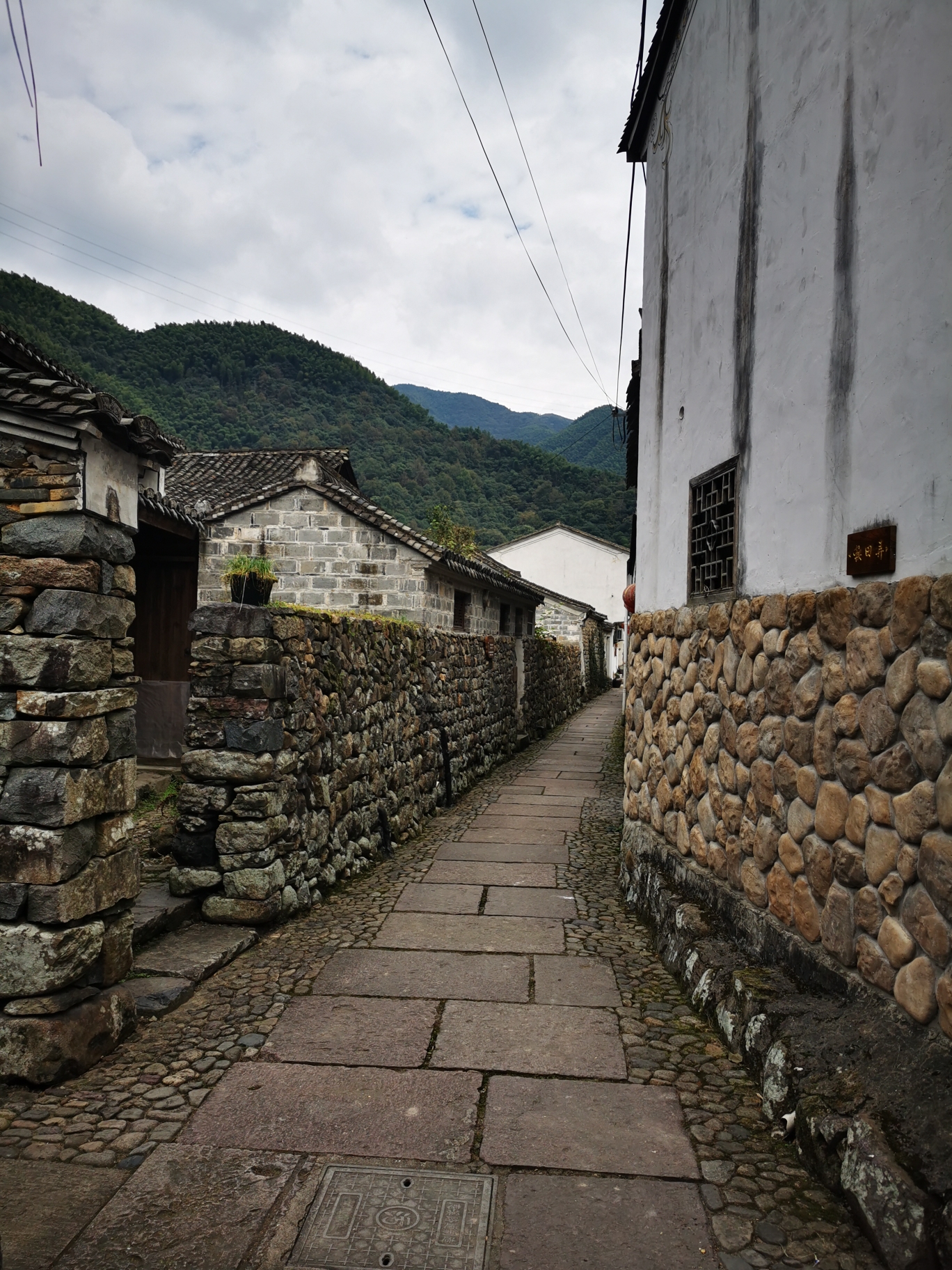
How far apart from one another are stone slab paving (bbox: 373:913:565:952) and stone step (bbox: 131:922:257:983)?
788mm

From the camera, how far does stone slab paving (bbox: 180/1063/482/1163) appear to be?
2820 millimetres

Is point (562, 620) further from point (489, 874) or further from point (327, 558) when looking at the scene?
point (489, 874)

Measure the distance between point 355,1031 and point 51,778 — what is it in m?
1.70

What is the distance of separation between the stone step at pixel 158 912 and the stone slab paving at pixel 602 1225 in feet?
8.41

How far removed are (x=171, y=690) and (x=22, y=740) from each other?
7633mm

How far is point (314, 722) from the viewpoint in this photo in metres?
5.59

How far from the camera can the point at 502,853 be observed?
7.22 m

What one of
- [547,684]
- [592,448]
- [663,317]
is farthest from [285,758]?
[592,448]

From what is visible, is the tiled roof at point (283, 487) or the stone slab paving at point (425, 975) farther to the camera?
the tiled roof at point (283, 487)

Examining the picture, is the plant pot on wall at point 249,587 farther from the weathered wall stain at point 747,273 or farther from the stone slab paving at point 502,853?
the weathered wall stain at point 747,273

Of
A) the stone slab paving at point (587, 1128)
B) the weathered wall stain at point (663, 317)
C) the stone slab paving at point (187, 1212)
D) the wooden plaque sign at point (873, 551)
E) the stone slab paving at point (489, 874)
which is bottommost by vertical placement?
the stone slab paving at point (489, 874)

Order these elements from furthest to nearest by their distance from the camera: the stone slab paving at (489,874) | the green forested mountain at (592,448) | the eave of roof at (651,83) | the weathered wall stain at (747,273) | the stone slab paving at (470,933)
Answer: the green forested mountain at (592,448)
the stone slab paving at (489,874)
the eave of roof at (651,83)
the stone slab paving at (470,933)
the weathered wall stain at (747,273)

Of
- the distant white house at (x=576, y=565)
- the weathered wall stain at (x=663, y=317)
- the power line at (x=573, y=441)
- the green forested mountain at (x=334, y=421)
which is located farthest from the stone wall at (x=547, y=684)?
the power line at (x=573, y=441)

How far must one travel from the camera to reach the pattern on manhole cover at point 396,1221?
7.50 ft
